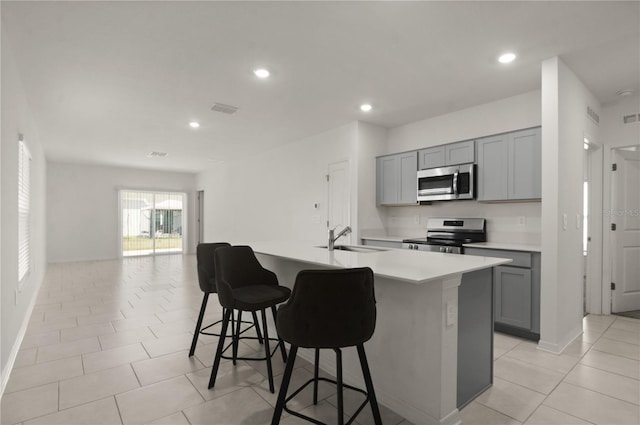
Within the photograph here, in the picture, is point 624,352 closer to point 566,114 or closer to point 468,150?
point 566,114

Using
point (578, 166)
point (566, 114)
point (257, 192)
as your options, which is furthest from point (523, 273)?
point (257, 192)

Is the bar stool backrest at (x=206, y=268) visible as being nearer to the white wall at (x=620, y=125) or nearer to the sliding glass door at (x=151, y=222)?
the white wall at (x=620, y=125)

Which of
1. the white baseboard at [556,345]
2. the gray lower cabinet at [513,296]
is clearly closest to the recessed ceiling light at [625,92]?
the gray lower cabinet at [513,296]

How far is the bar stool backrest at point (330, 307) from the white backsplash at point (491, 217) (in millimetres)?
3196

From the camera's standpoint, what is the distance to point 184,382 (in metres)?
2.40

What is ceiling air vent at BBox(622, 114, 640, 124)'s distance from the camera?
391cm

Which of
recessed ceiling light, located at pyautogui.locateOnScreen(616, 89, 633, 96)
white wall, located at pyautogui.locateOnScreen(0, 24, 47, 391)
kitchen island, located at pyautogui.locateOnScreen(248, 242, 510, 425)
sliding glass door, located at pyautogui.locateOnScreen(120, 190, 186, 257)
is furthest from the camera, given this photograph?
sliding glass door, located at pyautogui.locateOnScreen(120, 190, 186, 257)

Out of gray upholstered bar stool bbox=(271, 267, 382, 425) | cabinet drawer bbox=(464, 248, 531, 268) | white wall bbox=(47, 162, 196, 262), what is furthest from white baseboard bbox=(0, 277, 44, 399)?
white wall bbox=(47, 162, 196, 262)

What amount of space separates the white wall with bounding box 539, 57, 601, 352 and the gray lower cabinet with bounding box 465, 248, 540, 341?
0.42 ft

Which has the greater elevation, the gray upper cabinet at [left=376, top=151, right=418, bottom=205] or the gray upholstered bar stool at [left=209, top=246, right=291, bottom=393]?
the gray upper cabinet at [left=376, top=151, right=418, bottom=205]

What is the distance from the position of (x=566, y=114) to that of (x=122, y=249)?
10409mm

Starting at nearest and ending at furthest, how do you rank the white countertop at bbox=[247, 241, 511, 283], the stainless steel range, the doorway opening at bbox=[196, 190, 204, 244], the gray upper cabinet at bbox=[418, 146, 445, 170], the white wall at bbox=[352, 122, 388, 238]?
1. the white countertop at bbox=[247, 241, 511, 283]
2. the stainless steel range
3. the gray upper cabinet at bbox=[418, 146, 445, 170]
4. the white wall at bbox=[352, 122, 388, 238]
5. the doorway opening at bbox=[196, 190, 204, 244]

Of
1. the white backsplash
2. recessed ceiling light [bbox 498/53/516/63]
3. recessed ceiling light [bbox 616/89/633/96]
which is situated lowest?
the white backsplash

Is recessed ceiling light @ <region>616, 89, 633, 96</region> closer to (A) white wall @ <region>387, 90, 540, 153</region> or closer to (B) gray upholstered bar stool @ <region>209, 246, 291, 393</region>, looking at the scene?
(A) white wall @ <region>387, 90, 540, 153</region>
